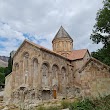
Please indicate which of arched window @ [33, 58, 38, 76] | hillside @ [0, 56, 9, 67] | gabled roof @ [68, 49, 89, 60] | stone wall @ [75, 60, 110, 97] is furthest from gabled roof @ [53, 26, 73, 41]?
hillside @ [0, 56, 9, 67]

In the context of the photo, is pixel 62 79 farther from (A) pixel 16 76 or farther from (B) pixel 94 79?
(B) pixel 94 79

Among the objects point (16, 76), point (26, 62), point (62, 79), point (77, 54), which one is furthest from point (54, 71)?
point (77, 54)

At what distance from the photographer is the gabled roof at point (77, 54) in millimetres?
43294

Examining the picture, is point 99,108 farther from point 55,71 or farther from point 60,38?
point 60,38

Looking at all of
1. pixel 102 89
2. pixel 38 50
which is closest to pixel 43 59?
pixel 38 50

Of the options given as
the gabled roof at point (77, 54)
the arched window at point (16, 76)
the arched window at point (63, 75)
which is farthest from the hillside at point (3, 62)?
the arched window at point (63, 75)

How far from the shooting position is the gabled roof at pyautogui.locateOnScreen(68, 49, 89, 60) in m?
43.3

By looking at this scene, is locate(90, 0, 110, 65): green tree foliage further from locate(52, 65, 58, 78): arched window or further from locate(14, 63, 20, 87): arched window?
locate(14, 63, 20, 87): arched window

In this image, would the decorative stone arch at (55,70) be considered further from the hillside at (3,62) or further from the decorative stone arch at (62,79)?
the hillside at (3,62)

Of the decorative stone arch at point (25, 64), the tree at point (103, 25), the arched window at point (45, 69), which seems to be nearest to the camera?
the tree at point (103, 25)

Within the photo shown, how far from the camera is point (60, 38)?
47438mm

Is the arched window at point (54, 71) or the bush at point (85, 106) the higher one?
the arched window at point (54, 71)

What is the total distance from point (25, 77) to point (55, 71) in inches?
223

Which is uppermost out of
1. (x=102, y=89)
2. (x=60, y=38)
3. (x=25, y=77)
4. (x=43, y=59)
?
(x=60, y=38)
